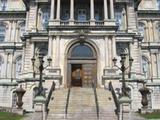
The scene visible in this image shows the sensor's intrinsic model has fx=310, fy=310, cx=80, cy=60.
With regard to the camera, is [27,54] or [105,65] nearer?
[105,65]

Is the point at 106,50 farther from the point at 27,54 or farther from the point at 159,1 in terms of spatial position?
the point at 159,1

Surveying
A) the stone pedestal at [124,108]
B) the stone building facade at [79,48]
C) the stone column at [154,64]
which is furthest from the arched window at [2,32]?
the stone pedestal at [124,108]

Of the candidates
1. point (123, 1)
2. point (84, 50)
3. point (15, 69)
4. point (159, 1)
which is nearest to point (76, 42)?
point (84, 50)

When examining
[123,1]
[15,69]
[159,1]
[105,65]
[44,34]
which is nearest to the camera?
[105,65]

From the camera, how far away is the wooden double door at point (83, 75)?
40531 millimetres

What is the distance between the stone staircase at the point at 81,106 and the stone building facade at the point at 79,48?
15.3 ft

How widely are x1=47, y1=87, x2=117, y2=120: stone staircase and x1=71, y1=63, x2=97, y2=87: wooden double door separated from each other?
552 centimetres

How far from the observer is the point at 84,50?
40.9m

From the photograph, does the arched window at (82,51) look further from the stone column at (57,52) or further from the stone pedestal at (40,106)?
the stone pedestal at (40,106)

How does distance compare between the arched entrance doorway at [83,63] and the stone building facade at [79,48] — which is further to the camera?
the arched entrance doorway at [83,63]

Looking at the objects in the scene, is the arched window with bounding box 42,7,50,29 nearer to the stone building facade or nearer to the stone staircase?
the stone building facade

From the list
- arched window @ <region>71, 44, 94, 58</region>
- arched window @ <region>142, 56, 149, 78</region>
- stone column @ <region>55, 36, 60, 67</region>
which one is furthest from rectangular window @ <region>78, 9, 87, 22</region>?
arched window @ <region>142, 56, 149, 78</region>

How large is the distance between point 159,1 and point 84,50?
25778 mm

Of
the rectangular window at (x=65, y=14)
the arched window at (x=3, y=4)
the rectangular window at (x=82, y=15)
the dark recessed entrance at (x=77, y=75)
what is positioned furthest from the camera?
the arched window at (x=3, y=4)
